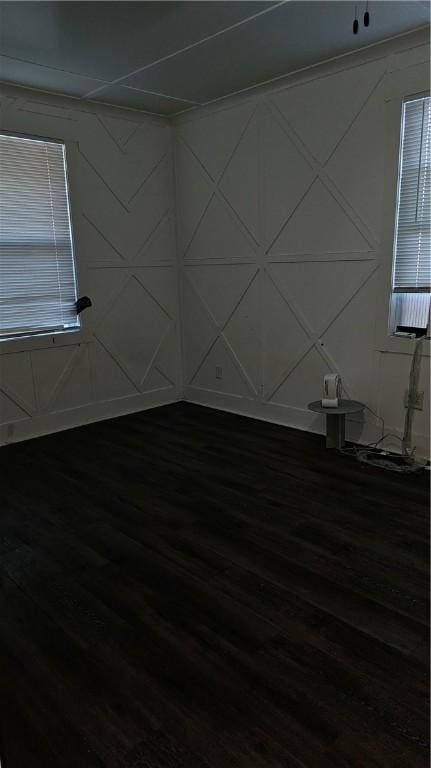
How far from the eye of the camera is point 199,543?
2.74 m

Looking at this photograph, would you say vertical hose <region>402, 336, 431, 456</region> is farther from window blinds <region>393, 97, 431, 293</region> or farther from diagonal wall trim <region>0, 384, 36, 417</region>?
diagonal wall trim <region>0, 384, 36, 417</region>

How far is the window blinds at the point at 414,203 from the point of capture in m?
3.45

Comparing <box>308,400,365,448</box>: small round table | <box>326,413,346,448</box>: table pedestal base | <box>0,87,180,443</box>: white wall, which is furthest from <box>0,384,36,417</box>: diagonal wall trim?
<box>326,413,346,448</box>: table pedestal base

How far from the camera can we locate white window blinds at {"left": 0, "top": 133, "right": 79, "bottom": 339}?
4.21 metres

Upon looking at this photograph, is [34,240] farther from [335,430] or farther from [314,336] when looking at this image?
[335,430]

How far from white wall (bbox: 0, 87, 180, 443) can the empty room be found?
0.03 m

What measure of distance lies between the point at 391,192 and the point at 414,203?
0.61 feet

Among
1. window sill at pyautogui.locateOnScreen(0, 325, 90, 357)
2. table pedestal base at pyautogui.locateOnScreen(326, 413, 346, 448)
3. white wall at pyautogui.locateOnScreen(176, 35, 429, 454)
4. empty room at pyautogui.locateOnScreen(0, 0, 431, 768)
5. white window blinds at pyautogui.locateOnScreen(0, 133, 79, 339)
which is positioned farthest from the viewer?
window sill at pyautogui.locateOnScreen(0, 325, 90, 357)

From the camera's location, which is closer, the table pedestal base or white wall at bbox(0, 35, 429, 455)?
white wall at bbox(0, 35, 429, 455)

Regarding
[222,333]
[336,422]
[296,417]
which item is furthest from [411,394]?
[222,333]

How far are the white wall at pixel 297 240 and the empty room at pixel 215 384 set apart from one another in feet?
0.07

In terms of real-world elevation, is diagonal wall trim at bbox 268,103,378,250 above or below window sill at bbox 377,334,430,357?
above

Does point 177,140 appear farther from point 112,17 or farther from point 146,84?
point 112,17

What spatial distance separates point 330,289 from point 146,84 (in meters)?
2.23
